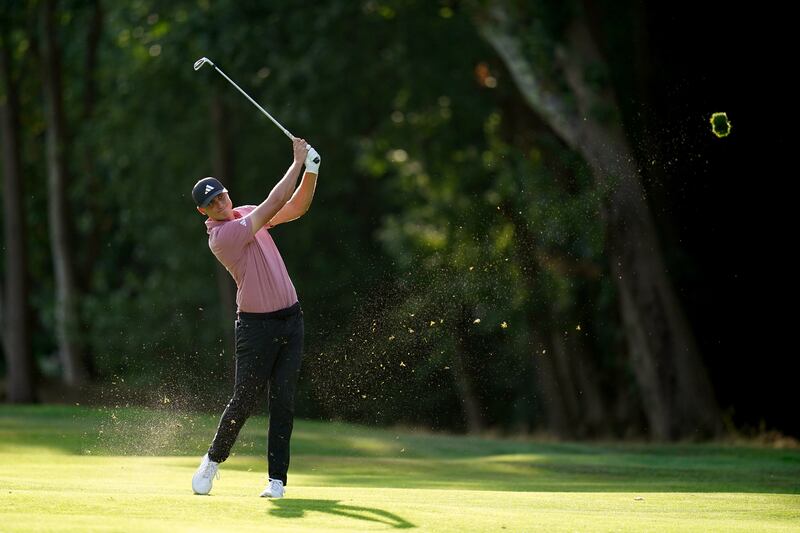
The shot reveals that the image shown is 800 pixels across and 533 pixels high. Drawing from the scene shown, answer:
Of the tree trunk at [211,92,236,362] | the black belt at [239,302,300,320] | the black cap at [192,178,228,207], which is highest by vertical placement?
the tree trunk at [211,92,236,362]

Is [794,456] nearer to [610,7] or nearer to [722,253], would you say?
[722,253]

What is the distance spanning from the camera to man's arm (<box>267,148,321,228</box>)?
31.8 ft

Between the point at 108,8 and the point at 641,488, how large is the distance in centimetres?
2324

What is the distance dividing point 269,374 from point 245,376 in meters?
0.15

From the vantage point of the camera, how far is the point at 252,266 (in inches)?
382

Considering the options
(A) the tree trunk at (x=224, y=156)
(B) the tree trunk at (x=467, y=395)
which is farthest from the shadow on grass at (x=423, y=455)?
(A) the tree trunk at (x=224, y=156)

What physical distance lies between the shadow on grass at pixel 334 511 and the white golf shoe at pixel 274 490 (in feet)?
0.70

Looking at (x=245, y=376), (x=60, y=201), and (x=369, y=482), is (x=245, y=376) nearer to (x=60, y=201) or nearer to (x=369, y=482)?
(x=369, y=482)

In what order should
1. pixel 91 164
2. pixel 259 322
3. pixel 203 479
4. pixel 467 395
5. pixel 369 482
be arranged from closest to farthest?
pixel 203 479 → pixel 259 322 → pixel 369 482 → pixel 467 395 → pixel 91 164

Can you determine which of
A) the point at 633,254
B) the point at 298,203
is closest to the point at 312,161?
the point at 298,203

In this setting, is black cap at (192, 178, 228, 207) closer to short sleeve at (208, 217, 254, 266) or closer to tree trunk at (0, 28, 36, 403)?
short sleeve at (208, 217, 254, 266)

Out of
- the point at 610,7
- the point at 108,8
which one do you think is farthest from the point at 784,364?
the point at 108,8

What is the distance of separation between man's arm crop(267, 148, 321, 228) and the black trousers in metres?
0.66

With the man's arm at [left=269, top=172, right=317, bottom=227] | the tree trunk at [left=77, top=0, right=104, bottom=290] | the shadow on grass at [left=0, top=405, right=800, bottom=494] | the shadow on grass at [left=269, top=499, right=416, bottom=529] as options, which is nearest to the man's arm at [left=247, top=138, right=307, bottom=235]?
the man's arm at [left=269, top=172, right=317, bottom=227]
